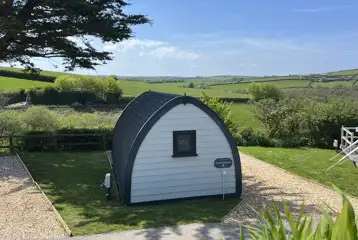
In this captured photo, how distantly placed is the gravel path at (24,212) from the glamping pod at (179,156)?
221 centimetres

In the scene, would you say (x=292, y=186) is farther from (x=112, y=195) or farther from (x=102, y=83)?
(x=102, y=83)

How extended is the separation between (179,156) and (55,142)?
10150mm

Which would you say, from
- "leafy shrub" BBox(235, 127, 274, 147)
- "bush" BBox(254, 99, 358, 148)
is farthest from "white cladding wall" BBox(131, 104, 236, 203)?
"bush" BBox(254, 99, 358, 148)

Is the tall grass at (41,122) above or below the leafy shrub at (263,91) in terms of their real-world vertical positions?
below

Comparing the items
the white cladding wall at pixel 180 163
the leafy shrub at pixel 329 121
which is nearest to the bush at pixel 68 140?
the white cladding wall at pixel 180 163

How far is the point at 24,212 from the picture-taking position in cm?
958

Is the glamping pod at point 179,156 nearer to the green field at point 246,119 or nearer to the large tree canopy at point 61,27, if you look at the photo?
the large tree canopy at point 61,27

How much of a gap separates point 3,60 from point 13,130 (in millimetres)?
4212

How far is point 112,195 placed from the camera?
11.2 metres

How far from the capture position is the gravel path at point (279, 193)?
973cm

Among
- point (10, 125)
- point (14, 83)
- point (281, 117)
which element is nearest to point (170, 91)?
point (14, 83)

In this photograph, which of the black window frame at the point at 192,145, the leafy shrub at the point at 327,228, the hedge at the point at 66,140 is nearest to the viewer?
the leafy shrub at the point at 327,228

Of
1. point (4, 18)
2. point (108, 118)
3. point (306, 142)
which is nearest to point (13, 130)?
point (108, 118)

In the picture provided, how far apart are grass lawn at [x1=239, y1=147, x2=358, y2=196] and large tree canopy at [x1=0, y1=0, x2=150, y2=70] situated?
9.20 m
